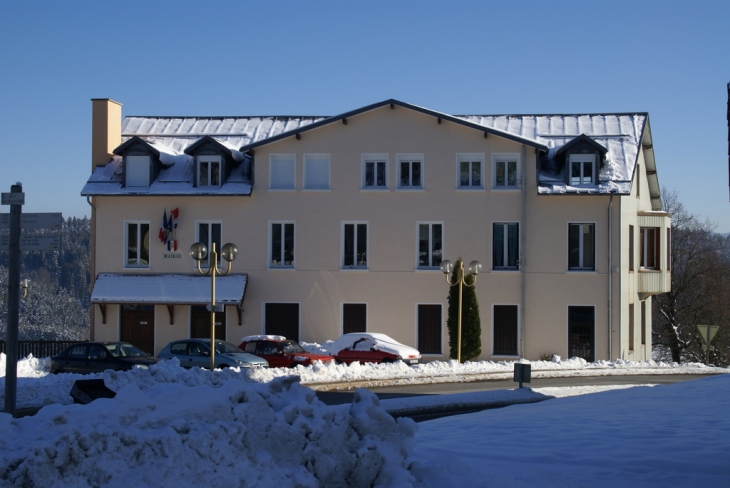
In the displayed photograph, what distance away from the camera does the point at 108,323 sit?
3806 centimetres

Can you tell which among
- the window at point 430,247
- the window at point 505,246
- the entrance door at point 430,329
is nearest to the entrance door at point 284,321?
the entrance door at point 430,329

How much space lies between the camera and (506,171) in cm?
3703

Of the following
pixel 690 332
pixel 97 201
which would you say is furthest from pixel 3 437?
pixel 690 332

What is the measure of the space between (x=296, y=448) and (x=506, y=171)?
1229 inches

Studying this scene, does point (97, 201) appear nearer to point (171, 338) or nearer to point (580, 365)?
point (171, 338)

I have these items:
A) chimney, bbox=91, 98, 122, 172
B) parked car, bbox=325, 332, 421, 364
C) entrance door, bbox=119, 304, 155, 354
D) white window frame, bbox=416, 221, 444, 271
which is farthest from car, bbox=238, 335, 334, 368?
chimney, bbox=91, 98, 122, 172

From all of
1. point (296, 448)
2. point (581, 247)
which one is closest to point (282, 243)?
point (581, 247)

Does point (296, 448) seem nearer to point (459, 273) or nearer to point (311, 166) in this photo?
point (459, 273)

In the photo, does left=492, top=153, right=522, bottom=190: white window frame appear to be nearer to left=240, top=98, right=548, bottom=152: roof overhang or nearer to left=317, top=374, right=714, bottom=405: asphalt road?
left=240, top=98, right=548, bottom=152: roof overhang

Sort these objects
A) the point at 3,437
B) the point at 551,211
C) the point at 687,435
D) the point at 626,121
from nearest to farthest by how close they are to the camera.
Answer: the point at 3,437 → the point at 687,435 → the point at 551,211 → the point at 626,121

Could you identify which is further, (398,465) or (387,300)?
(387,300)

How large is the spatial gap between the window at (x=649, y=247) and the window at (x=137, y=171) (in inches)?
930

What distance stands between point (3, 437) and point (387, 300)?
1224 inches

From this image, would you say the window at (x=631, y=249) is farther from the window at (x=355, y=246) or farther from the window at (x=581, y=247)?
the window at (x=355, y=246)
